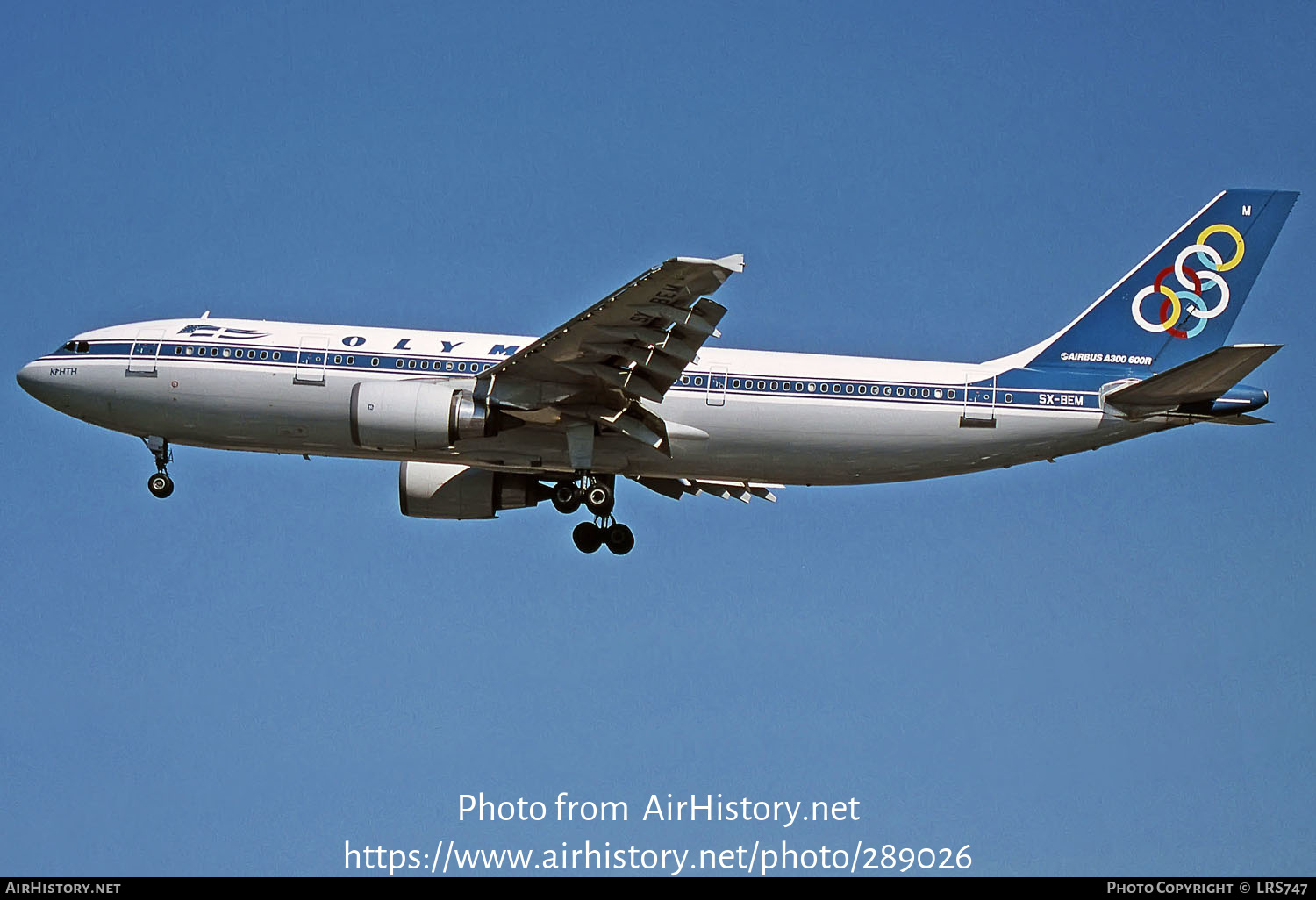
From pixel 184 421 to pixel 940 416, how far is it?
54.2ft

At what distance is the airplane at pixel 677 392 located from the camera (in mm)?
38594

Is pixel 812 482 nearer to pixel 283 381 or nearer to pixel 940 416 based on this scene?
pixel 940 416

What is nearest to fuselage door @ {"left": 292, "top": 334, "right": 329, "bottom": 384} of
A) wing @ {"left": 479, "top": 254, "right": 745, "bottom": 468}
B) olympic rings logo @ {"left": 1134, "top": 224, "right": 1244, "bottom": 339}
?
wing @ {"left": 479, "top": 254, "right": 745, "bottom": 468}

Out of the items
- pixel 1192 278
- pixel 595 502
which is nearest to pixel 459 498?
pixel 595 502

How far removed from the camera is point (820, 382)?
130 ft

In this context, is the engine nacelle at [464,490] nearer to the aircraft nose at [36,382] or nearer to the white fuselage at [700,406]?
the white fuselage at [700,406]

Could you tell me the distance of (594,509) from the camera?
138ft

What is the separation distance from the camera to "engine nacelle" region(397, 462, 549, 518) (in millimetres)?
43844

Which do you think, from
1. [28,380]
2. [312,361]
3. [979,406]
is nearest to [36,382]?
[28,380]

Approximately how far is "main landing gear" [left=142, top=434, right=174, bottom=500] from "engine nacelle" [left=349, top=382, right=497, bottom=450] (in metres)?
5.19

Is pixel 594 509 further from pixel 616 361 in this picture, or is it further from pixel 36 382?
pixel 36 382

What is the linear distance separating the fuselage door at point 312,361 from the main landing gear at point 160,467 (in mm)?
3857

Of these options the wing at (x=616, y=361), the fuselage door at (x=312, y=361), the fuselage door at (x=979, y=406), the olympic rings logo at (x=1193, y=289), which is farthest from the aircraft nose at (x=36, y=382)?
the olympic rings logo at (x=1193, y=289)

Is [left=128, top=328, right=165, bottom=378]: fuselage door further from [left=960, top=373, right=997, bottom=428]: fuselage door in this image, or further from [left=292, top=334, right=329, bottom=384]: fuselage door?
[left=960, top=373, right=997, bottom=428]: fuselage door
